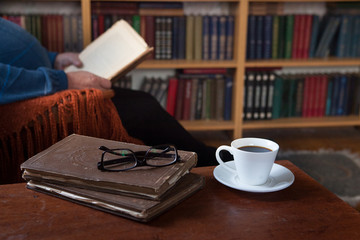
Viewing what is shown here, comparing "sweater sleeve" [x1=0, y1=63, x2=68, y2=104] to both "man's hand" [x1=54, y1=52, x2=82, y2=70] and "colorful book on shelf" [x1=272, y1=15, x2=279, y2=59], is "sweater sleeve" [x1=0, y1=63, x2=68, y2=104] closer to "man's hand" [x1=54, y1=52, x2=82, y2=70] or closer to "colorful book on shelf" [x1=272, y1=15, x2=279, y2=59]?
"man's hand" [x1=54, y1=52, x2=82, y2=70]

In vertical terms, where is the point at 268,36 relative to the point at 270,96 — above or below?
above

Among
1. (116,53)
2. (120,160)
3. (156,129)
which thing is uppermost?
(116,53)

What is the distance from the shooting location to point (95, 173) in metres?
0.67

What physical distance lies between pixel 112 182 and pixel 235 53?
69.3 inches

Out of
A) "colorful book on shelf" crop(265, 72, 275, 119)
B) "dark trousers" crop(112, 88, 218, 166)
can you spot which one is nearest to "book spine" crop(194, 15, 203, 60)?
"colorful book on shelf" crop(265, 72, 275, 119)

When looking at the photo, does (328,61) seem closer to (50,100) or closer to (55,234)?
(50,100)

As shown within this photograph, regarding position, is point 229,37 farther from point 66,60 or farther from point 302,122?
point 66,60

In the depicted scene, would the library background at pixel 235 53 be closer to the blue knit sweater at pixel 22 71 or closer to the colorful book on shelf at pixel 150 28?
the colorful book on shelf at pixel 150 28

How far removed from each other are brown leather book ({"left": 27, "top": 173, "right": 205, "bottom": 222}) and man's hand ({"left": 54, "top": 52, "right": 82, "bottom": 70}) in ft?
2.98

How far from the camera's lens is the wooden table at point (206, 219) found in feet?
1.90

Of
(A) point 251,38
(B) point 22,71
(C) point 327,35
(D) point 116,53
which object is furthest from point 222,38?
(B) point 22,71

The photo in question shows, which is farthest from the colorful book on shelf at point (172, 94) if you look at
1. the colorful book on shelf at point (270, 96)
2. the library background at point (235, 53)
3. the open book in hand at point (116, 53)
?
the open book in hand at point (116, 53)

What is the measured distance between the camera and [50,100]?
111 centimetres

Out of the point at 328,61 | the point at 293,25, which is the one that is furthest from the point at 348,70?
the point at 293,25
